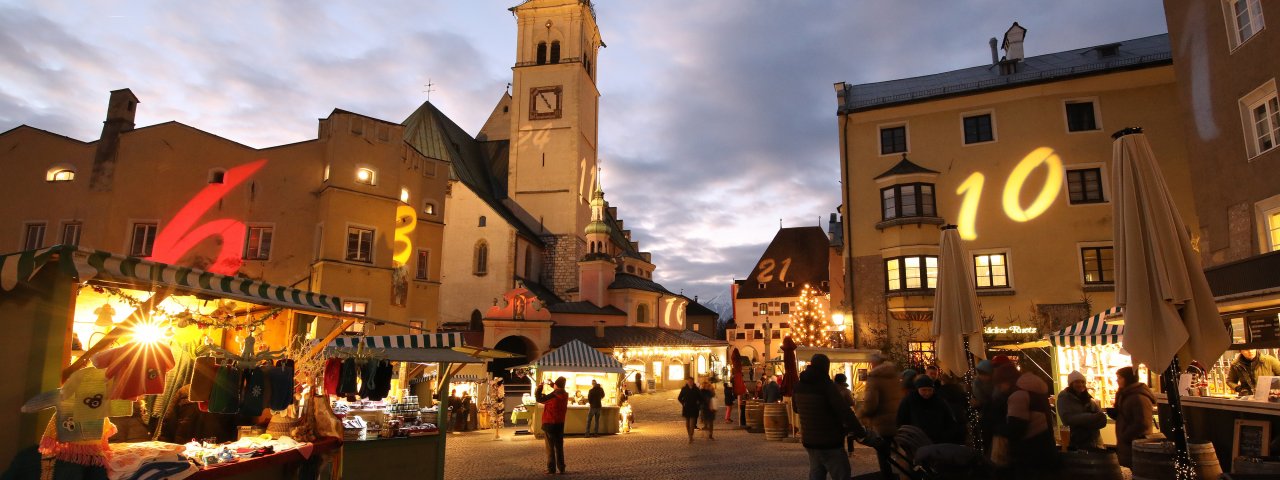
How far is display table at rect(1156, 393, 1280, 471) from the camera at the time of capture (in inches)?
314

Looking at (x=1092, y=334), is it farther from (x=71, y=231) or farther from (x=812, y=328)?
(x=71, y=231)

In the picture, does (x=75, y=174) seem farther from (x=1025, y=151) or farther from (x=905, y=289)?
(x=1025, y=151)

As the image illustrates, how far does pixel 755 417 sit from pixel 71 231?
2052 cm

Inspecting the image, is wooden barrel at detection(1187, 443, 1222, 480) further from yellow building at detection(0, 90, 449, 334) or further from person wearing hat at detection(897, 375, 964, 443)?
yellow building at detection(0, 90, 449, 334)

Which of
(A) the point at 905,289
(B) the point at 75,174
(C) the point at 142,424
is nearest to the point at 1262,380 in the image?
(C) the point at 142,424

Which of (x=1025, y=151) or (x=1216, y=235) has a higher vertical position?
(x=1025, y=151)

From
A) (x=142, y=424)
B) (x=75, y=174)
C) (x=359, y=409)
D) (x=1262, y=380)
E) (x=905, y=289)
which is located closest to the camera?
(x=142, y=424)

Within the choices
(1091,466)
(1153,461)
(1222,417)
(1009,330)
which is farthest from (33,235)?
(1009,330)

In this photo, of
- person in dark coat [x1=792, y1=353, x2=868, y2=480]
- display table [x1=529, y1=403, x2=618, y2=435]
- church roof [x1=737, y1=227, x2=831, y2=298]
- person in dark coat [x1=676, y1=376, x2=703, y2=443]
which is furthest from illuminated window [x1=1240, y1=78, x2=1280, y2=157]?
church roof [x1=737, y1=227, x2=831, y2=298]

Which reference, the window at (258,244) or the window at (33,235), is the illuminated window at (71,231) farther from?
the window at (258,244)

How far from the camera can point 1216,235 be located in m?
15.5

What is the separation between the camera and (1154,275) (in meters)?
7.04

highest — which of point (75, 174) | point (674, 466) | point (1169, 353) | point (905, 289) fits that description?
point (75, 174)

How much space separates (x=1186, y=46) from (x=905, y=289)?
1036 cm
